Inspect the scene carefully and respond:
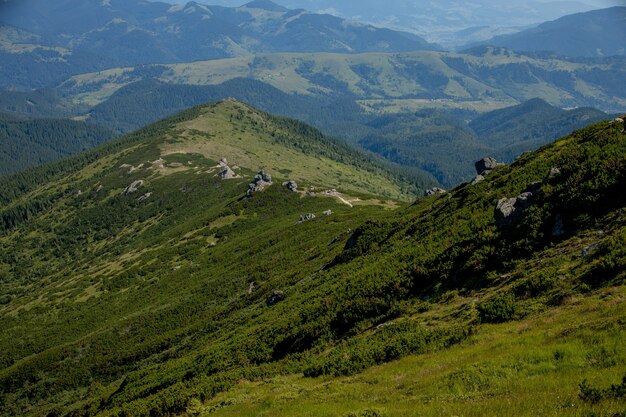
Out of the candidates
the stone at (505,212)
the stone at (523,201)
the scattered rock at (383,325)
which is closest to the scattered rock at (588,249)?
the stone at (505,212)

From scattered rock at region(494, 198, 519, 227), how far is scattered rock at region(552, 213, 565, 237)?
13.2 feet

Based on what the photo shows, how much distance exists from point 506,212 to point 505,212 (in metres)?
0.08

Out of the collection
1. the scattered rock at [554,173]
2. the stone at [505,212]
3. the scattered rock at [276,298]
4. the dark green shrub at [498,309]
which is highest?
the scattered rock at [554,173]

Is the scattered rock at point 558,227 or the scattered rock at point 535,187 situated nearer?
the scattered rock at point 558,227

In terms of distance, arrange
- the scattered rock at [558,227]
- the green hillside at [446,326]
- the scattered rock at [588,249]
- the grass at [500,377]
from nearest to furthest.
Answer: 1. the grass at [500,377]
2. the green hillside at [446,326]
3. the scattered rock at [588,249]
4. the scattered rock at [558,227]

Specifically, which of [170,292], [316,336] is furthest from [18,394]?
[316,336]

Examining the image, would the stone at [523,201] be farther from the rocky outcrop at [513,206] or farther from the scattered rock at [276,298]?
the scattered rock at [276,298]

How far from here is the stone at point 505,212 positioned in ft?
112

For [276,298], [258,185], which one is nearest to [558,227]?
[276,298]

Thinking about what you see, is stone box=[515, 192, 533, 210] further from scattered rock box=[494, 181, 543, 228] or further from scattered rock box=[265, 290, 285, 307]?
scattered rock box=[265, 290, 285, 307]

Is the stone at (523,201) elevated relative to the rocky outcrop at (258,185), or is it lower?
elevated

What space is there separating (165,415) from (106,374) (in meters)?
58.4

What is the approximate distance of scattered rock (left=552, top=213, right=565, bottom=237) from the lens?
95.2 ft

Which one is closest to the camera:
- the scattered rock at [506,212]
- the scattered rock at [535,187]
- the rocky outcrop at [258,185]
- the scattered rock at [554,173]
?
the scattered rock at [506,212]
